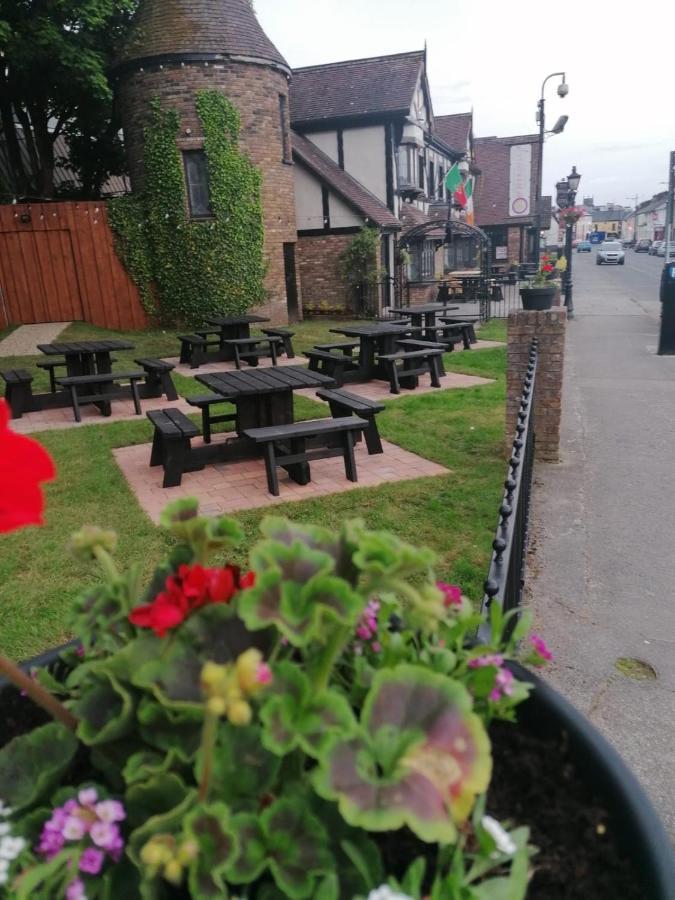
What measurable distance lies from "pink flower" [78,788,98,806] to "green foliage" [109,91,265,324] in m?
18.0

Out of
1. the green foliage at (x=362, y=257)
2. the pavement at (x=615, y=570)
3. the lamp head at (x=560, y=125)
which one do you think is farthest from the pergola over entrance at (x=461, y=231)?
the pavement at (x=615, y=570)

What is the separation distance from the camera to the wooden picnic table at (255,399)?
20.5ft

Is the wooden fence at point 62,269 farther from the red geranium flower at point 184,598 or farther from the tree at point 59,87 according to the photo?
the red geranium flower at point 184,598

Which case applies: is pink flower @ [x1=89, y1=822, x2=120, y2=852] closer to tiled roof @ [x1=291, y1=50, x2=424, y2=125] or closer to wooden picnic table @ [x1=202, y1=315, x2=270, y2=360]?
wooden picnic table @ [x1=202, y1=315, x2=270, y2=360]

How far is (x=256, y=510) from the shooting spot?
17.7 ft

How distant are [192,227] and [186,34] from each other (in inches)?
180

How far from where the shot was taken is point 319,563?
38.8 inches

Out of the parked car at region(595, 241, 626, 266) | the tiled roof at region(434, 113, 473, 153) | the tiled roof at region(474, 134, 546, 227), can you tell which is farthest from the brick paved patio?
the parked car at region(595, 241, 626, 266)

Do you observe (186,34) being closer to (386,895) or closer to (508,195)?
(386,895)

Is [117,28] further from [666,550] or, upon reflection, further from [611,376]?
[666,550]

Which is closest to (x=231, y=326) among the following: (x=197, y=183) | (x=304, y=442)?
(x=197, y=183)

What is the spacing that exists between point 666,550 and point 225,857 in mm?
4510

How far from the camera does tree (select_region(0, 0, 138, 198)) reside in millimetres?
15750


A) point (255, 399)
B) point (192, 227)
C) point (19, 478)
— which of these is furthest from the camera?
point (192, 227)
